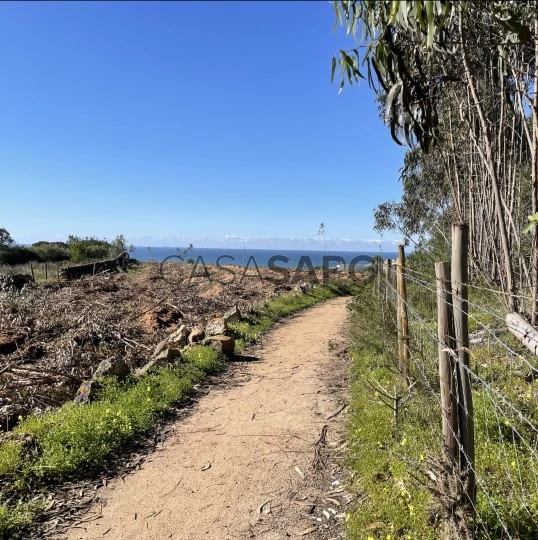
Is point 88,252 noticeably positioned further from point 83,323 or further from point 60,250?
point 83,323

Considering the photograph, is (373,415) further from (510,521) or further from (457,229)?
(457,229)

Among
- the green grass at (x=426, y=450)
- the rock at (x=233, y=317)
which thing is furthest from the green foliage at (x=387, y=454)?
the rock at (x=233, y=317)

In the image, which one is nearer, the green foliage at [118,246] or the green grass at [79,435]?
the green grass at [79,435]

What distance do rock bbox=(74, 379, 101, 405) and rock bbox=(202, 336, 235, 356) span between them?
251cm

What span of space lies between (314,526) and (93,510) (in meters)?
1.88

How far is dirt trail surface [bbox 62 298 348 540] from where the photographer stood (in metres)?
3.65

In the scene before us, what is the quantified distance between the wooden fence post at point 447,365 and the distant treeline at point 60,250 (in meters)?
28.5

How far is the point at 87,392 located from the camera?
600cm

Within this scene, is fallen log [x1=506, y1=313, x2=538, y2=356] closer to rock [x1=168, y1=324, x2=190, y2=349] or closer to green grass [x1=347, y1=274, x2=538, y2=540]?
green grass [x1=347, y1=274, x2=538, y2=540]

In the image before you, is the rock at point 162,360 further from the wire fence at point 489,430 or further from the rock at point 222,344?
the wire fence at point 489,430

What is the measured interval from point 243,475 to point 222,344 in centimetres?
419

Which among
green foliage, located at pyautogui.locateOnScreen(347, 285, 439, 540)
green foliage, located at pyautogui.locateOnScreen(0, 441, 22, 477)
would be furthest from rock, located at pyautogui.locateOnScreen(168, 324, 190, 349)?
green foliage, located at pyautogui.locateOnScreen(0, 441, 22, 477)

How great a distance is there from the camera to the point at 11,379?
22.4 ft

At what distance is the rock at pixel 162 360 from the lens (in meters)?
7.13
